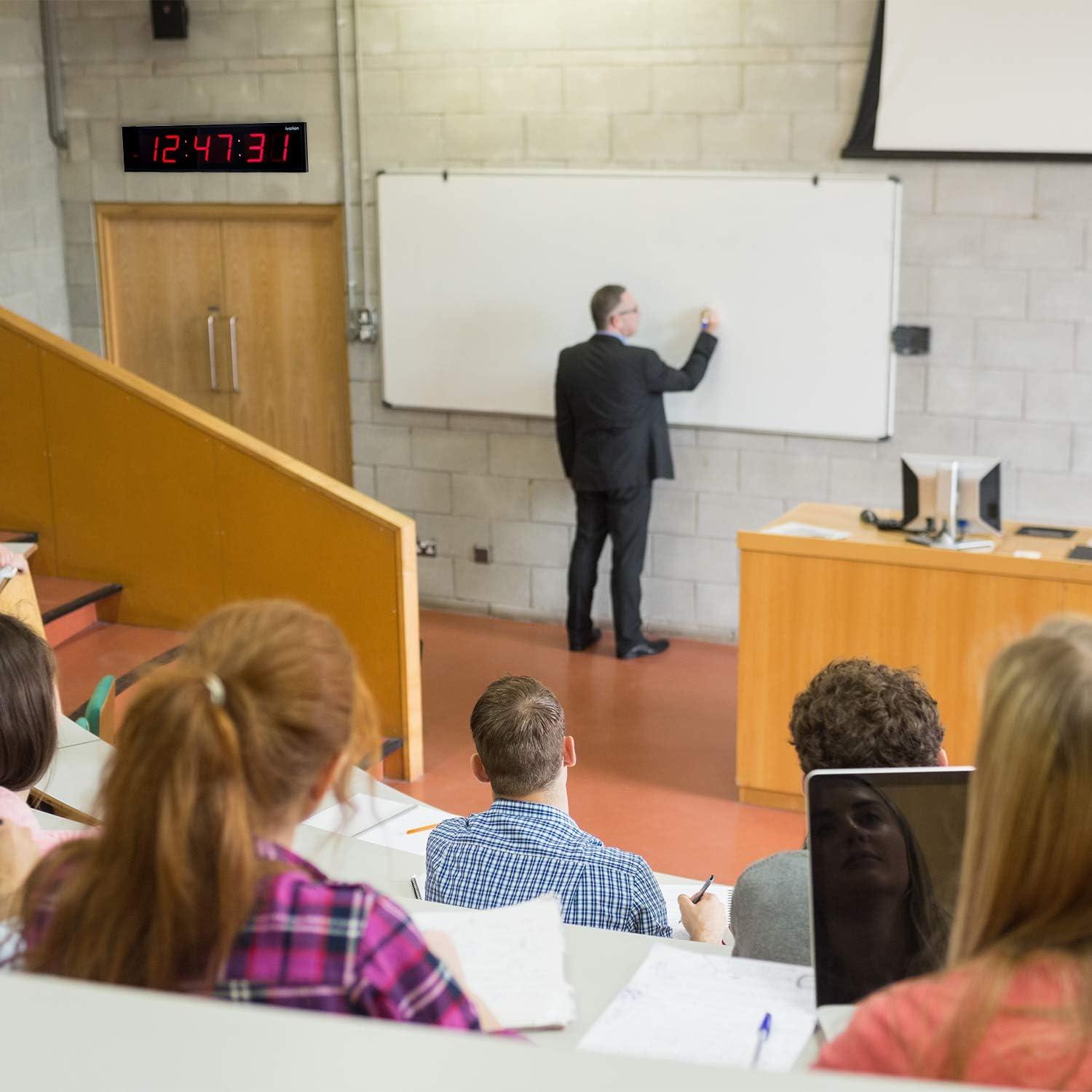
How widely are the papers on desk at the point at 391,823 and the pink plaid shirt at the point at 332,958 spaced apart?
6.10ft

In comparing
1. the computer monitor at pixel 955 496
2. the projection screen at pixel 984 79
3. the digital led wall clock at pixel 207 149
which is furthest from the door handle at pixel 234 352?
the computer monitor at pixel 955 496

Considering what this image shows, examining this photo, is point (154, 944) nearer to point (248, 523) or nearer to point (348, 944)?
point (348, 944)

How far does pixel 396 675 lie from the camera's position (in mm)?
5141

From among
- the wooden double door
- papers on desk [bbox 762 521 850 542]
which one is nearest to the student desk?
papers on desk [bbox 762 521 850 542]

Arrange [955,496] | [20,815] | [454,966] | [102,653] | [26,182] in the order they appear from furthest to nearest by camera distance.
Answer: [26,182], [102,653], [955,496], [20,815], [454,966]

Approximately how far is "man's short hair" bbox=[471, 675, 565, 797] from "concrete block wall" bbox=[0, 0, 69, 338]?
544 cm

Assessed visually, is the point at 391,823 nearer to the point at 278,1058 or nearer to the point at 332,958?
the point at 332,958

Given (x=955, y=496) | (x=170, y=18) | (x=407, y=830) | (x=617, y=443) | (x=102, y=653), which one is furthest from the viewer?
(x=170, y=18)

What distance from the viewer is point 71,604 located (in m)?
5.48

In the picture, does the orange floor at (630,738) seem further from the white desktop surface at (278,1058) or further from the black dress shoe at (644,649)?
the white desktop surface at (278,1058)

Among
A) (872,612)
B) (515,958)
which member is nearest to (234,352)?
(872,612)

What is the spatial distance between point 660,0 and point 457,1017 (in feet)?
18.8

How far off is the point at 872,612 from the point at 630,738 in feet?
4.11

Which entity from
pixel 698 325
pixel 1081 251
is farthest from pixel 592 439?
pixel 1081 251
